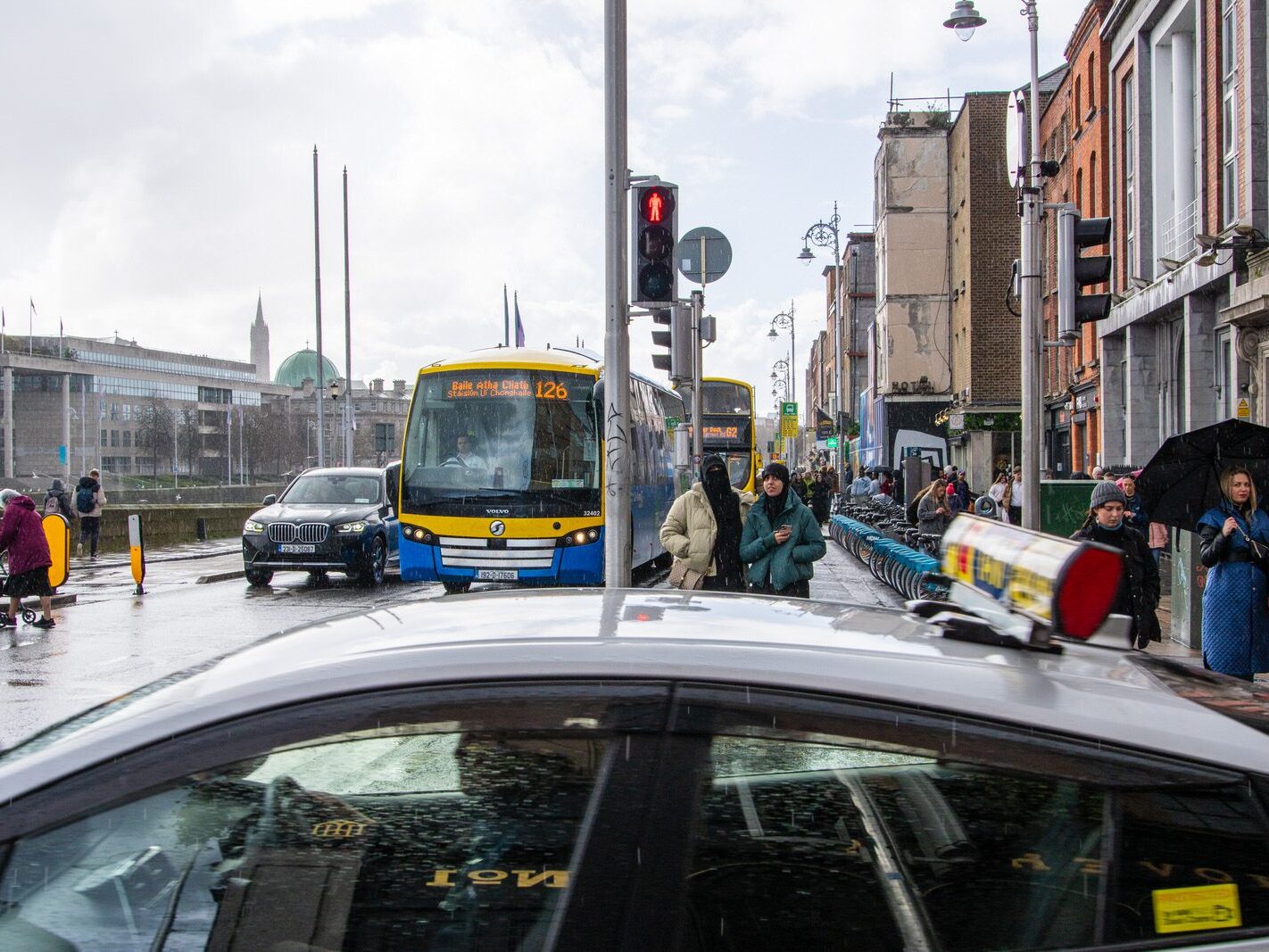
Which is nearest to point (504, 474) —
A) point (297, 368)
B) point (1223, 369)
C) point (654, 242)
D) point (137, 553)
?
point (654, 242)

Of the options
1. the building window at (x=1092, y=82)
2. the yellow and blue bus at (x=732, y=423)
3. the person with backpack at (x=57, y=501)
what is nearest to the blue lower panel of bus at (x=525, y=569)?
the person with backpack at (x=57, y=501)

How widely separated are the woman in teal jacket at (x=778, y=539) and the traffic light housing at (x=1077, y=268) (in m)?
2.39

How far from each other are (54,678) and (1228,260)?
15.1 meters

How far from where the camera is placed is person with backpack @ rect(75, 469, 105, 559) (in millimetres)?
25375

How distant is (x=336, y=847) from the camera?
2.10 m

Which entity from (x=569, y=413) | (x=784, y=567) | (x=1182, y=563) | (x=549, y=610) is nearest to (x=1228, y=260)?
(x=1182, y=563)

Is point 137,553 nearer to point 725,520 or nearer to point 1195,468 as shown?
point 725,520

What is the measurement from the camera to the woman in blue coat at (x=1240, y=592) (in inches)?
311

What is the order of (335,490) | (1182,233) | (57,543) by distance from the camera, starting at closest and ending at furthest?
(57,543), (1182,233), (335,490)

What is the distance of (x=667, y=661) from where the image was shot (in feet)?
6.97

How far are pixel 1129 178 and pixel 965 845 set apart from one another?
79.7 feet

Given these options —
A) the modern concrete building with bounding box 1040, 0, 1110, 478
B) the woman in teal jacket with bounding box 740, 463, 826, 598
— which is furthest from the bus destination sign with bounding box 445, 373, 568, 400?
the modern concrete building with bounding box 1040, 0, 1110, 478

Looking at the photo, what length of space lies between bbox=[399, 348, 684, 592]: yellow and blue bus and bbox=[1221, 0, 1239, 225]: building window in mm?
9515

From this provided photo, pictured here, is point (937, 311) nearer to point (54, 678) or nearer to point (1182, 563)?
point (1182, 563)
